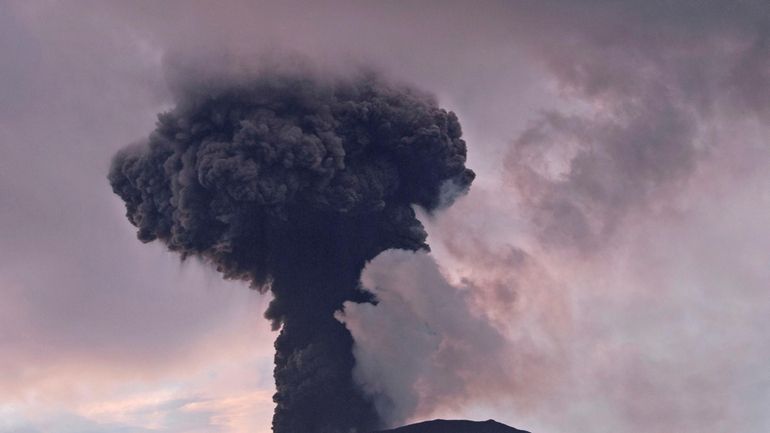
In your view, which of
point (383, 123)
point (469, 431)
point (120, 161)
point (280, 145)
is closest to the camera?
point (280, 145)

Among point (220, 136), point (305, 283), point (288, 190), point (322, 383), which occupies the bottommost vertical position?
point (322, 383)

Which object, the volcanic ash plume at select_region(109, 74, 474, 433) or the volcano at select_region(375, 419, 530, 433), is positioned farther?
the volcano at select_region(375, 419, 530, 433)

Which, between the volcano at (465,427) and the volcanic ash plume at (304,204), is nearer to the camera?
the volcanic ash plume at (304,204)

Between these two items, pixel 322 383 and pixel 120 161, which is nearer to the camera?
pixel 322 383

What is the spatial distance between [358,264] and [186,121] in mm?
20469

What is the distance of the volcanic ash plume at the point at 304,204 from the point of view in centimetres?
7375

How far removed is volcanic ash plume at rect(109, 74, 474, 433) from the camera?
242 ft

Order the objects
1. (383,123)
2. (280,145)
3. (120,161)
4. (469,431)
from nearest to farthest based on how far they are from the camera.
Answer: (280,145), (383,123), (120,161), (469,431)

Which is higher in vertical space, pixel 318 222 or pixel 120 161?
pixel 120 161

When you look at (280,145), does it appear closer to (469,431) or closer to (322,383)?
(322,383)

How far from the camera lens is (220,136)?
249 feet

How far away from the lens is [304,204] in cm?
7750

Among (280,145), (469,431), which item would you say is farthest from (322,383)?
(469,431)

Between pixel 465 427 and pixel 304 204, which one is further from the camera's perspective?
pixel 465 427
